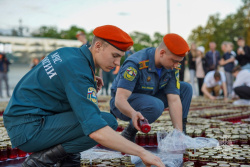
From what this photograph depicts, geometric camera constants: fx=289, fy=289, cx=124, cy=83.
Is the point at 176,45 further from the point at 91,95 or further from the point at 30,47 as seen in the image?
the point at 30,47

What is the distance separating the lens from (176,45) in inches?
135

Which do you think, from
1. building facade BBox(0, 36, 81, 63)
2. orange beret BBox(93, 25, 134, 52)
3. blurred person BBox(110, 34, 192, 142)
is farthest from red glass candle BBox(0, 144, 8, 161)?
building facade BBox(0, 36, 81, 63)

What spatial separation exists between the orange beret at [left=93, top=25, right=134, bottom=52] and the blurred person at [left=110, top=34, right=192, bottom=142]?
914 mm

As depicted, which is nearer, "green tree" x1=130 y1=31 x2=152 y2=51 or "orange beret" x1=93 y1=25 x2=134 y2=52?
"orange beret" x1=93 y1=25 x2=134 y2=52

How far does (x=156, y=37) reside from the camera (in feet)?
225

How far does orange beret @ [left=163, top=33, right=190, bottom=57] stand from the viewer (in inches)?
135

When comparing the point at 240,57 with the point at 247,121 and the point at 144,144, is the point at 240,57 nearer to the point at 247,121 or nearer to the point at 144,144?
the point at 247,121

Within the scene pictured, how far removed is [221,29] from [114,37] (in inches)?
1717

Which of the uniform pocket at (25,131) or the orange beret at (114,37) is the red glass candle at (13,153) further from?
the orange beret at (114,37)

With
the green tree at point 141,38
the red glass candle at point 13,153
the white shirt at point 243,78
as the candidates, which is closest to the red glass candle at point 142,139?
the red glass candle at point 13,153

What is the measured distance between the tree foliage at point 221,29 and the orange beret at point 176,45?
38.5 meters

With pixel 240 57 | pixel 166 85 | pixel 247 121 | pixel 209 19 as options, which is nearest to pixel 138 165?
pixel 166 85

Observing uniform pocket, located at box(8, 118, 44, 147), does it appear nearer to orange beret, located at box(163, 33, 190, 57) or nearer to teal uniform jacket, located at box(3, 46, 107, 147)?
teal uniform jacket, located at box(3, 46, 107, 147)

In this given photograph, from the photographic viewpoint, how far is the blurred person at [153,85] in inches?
136
